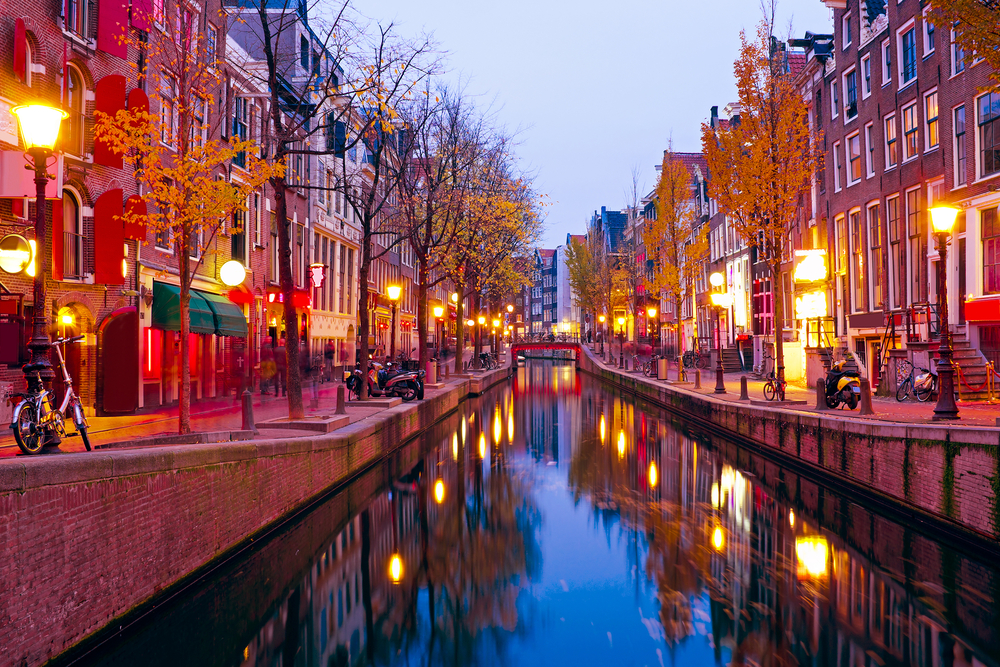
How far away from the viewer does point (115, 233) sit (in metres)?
18.8

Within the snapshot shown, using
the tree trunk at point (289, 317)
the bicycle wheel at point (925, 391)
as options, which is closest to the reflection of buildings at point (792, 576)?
the tree trunk at point (289, 317)

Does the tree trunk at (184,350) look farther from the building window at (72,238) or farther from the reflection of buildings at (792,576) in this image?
the reflection of buildings at (792,576)

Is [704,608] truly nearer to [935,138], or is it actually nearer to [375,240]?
[935,138]

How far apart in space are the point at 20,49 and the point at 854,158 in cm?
2792

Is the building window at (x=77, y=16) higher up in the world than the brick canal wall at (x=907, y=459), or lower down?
higher up

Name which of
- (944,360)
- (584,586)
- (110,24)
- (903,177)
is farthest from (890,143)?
(584,586)

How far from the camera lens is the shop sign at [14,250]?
1422cm

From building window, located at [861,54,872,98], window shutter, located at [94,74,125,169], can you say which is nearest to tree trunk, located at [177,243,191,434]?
window shutter, located at [94,74,125,169]

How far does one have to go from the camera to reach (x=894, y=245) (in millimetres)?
27953

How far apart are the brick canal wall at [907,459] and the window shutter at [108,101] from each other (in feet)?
53.3

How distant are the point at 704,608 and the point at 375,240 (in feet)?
150

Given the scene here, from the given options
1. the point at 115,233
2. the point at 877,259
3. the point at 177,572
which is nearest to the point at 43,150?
the point at 177,572

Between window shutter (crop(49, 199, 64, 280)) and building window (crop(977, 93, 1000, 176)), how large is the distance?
23.2 meters

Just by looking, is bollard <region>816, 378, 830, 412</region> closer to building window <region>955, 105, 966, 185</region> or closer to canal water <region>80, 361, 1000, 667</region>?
canal water <region>80, 361, 1000, 667</region>
